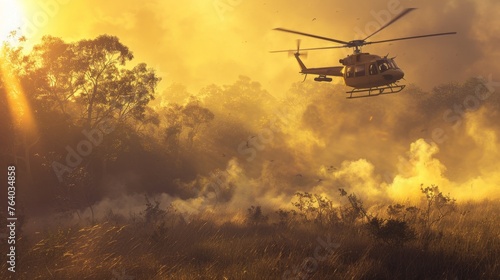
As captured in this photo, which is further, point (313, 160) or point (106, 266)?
point (313, 160)

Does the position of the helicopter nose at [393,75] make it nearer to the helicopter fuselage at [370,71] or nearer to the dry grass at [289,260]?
the helicopter fuselage at [370,71]

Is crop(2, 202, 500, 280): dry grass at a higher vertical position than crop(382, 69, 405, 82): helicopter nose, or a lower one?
lower

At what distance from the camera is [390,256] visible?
32.0 feet

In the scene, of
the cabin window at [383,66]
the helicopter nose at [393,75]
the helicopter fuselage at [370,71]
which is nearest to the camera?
the helicopter nose at [393,75]

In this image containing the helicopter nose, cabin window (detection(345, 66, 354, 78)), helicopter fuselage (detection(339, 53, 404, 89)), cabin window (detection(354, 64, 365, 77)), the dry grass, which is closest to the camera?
the dry grass

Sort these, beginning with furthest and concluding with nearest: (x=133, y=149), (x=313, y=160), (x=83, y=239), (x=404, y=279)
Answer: (x=313, y=160) < (x=133, y=149) < (x=83, y=239) < (x=404, y=279)

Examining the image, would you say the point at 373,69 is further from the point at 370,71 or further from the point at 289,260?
the point at 289,260

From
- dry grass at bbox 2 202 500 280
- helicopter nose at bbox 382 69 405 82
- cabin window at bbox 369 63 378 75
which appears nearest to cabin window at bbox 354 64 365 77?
cabin window at bbox 369 63 378 75

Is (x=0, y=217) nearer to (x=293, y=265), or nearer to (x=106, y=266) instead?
(x=106, y=266)

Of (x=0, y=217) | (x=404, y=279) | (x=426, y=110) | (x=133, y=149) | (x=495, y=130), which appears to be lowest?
(x=0, y=217)

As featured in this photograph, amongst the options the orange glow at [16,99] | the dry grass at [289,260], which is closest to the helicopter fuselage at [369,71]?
the dry grass at [289,260]

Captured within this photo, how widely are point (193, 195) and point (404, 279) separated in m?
36.1

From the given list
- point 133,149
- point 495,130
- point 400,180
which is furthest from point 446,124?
point 133,149

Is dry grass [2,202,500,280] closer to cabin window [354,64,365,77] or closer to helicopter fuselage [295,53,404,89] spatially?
helicopter fuselage [295,53,404,89]
